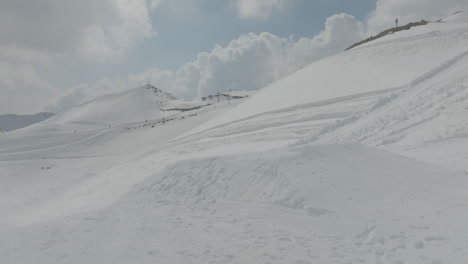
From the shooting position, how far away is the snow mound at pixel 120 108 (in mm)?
63938

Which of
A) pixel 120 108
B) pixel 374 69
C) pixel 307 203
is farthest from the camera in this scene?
pixel 120 108

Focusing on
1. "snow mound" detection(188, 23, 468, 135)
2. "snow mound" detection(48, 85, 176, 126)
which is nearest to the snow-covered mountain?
"snow mound" detection(188, 23, 468, 135)

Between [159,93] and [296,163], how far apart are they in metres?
81.1

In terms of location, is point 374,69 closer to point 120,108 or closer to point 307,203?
point 307,203

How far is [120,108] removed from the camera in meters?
73.5

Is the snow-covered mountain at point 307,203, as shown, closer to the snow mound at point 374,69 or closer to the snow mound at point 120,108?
the snow mound at point 374,69

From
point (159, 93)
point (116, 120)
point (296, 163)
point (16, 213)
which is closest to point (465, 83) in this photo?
point (296, 163)

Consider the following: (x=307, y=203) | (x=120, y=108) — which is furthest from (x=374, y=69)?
(x=120, y=108)

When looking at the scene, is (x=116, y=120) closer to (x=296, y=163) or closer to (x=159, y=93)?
(x=159, y=93)

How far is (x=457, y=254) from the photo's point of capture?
19.3 feet

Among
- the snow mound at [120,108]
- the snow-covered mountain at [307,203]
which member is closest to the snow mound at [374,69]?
the snow-covered mountain at [307,203]

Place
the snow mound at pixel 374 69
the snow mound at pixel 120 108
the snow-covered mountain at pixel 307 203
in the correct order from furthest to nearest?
the snow mound at pixel 120 108 → the snow mound at pixel 374 69 → the snow-covered mountain at pixel 307 203

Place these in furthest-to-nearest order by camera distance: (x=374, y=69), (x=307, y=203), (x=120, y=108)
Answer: (x=120, y=108) < (x=374, y=69) < (x=307, y=203)

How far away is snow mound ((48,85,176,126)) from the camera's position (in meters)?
63.9
